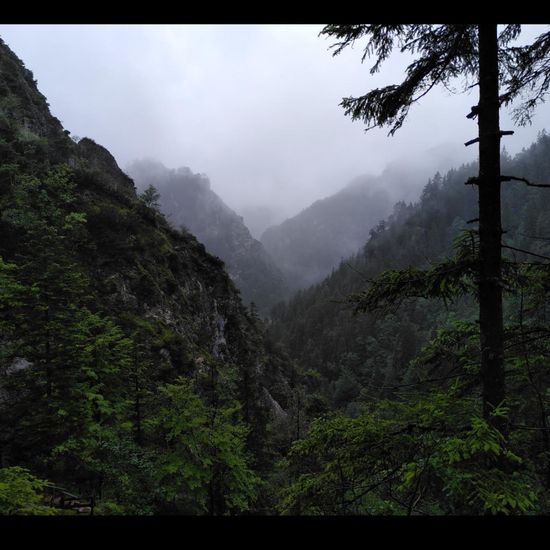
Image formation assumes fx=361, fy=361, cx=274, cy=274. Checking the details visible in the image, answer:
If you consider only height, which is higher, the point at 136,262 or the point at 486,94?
the point at 136,262

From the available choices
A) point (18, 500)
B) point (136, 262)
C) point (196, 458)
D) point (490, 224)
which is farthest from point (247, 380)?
point (490, 224)

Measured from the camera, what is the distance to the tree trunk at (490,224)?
4066mm

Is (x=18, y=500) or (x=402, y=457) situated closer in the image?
(x=402, y=457)

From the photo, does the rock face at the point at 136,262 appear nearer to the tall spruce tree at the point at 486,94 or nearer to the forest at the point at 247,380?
the forest at the point at 247,380

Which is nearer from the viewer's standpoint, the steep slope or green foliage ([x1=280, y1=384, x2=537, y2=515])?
green foliage ([x1=280, y1=384, x2=537, y2=515])

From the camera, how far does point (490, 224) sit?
13.4 ft

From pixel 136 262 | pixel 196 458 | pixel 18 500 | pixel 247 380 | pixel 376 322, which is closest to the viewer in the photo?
pixel 18 500

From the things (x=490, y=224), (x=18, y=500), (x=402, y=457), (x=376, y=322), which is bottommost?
(x=402, y=457)

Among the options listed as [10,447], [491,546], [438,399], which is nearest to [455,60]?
[438,399]

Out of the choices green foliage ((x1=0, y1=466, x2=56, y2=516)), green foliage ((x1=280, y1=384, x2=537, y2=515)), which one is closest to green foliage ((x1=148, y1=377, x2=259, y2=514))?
green foliage ((x1=0, y1=466, x2=56, y2=516))

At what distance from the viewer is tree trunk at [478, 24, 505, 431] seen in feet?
13.3

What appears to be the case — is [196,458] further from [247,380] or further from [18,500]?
[247,380]

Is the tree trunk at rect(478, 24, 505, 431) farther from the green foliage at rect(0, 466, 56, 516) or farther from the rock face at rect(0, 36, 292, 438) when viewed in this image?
the rock face at rect(0, 36, 292, 438)

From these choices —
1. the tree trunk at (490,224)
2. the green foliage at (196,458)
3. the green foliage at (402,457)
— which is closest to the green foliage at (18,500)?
the green foliage at (402,457)
